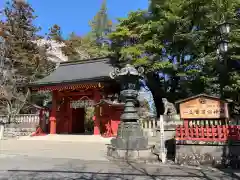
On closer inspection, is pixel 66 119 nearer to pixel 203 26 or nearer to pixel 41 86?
pixel 41 86

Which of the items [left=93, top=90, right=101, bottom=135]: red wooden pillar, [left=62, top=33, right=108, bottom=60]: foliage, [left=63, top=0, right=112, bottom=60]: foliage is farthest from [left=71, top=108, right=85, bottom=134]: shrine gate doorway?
[left=62, top=33, right=108, bottom=60]: foliage

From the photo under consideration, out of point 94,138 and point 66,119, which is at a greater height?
point 66,119

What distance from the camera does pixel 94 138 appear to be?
1516 cm

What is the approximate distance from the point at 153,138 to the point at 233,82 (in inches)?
228

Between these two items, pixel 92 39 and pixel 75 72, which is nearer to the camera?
pixel 75 72

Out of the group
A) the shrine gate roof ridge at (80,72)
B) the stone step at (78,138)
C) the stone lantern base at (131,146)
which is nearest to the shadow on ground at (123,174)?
the stone lantern base at (131,146)

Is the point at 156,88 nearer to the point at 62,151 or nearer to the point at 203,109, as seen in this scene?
the point at 62,151

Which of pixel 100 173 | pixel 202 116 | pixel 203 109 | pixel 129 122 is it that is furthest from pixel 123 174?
pixel 203 109

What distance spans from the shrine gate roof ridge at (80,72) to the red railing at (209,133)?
893cm

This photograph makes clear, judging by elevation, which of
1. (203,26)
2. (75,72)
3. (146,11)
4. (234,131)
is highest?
(146,11)

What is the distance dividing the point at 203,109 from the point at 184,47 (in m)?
10.4

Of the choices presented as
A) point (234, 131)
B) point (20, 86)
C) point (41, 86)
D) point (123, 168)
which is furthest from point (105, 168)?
point (20, 86)

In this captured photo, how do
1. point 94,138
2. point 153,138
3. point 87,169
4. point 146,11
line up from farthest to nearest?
point 146,11 → point 94,138 → point 153,138 → point 87,169

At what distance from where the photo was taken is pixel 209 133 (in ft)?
24.6
